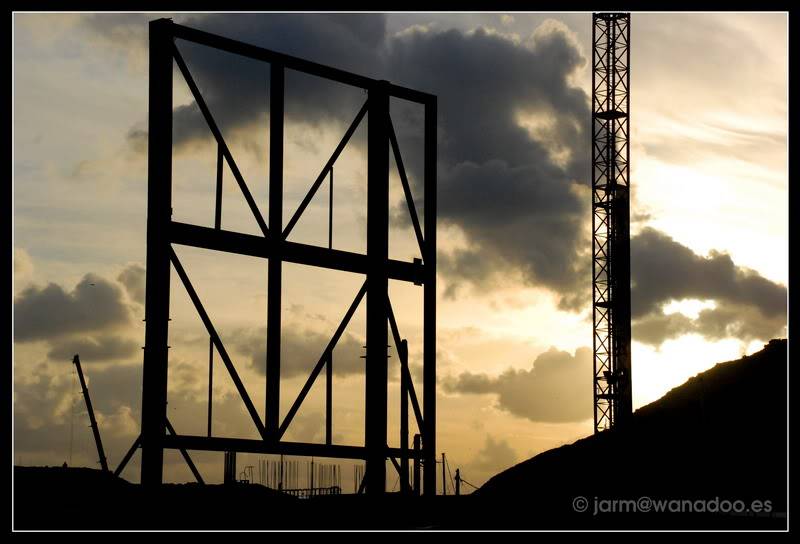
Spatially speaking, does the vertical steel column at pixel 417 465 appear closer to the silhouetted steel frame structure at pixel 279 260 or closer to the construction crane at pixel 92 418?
the silhouetted steel frame structure at pixel 279 260

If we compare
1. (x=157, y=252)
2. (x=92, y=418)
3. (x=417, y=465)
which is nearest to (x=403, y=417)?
(x=417, y=465)

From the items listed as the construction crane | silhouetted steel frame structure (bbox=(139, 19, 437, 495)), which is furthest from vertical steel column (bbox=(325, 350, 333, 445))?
the construction crane

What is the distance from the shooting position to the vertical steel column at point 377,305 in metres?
24.2

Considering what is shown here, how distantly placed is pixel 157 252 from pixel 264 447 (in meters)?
3.77

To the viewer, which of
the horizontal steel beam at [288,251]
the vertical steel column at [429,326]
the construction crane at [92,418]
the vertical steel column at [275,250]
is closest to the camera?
the horizontal steel beam at [288,251]

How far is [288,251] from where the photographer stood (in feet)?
75.4

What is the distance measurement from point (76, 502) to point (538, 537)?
7279 mm

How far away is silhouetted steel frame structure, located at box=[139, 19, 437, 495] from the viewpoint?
20.9 metres

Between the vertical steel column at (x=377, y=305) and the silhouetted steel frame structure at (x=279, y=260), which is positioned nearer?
the silhouetted steel frame structure at (x=279, y=260)

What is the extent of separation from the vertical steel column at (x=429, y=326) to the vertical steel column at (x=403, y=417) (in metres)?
0.36

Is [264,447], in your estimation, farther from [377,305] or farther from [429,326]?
[429,326]

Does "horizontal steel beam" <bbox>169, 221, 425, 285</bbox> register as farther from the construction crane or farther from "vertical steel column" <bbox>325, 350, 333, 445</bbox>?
the construction crane

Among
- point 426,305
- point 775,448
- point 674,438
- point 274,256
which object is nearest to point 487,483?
point 674,438

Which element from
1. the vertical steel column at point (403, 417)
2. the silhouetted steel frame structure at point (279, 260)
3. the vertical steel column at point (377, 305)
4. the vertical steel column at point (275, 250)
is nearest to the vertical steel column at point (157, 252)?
the silhouetted steel frame structure at point (279, 260)
